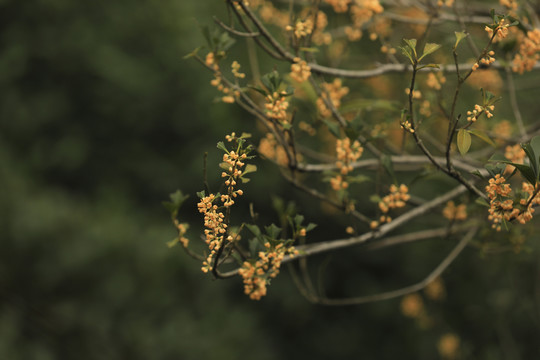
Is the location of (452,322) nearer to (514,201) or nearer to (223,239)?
(514,201)

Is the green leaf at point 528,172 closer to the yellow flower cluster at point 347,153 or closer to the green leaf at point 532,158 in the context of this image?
the green leaf at point 532,158

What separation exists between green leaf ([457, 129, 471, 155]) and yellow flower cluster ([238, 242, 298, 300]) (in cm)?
36

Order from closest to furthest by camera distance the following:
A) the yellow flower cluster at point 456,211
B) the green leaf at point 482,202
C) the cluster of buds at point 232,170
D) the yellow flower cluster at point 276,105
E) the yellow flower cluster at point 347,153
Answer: the cluster of buds at point 232,170 < the green leaf at point 482,202 < the yellow flower cluster at point 276,105 < the yellow flower cluster at point 347,153 < the yellow flower cluster at point 456,211

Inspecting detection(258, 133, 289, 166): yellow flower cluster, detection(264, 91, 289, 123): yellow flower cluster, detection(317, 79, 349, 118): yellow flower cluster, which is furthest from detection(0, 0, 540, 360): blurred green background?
detection(264, 91, 289, 123): yellow flower cluster

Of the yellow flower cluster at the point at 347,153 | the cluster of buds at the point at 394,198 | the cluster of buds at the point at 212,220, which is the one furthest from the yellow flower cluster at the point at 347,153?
the cluster of buds at the point at 212,220

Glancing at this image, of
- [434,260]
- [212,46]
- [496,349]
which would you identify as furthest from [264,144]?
[434,260]

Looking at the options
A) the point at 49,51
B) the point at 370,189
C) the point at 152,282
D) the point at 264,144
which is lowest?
the point at 152,282

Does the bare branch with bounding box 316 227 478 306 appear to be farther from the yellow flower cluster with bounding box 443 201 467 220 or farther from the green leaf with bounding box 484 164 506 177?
the green leaf with bounding box 484 164 506 177

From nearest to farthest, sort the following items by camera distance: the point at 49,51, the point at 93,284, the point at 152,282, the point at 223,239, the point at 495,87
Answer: the point at 223,239, the point at 495,87, the point at 93,284, the point at 152,282, the point at 49,51

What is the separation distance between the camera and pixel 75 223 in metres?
3.11

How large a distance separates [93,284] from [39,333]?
1.45ft

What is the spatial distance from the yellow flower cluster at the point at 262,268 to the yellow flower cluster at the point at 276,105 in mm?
293

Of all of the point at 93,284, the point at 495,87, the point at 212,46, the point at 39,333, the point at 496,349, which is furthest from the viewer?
the point at 93,284

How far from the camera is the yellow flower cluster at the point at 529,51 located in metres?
1.14
